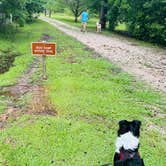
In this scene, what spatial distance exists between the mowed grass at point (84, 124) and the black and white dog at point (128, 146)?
78 cm

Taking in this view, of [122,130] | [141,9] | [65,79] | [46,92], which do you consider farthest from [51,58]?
[141,9]

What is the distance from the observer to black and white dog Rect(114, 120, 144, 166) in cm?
353

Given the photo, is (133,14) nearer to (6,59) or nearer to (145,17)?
(145,17)

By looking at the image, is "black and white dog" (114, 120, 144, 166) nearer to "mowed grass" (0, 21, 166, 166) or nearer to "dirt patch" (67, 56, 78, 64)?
"mowed grass" (0, 21, 166, 166)

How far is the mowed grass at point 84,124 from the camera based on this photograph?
4.46 metres

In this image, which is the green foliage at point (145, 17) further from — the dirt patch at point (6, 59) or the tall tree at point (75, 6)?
the tall tree at point (75, 6)

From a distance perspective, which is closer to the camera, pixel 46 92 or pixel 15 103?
pixel 15 103

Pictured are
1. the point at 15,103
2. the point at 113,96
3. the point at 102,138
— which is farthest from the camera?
the point at 113,96

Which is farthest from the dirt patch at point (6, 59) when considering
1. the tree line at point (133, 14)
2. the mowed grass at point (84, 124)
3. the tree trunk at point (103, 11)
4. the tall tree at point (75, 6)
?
the tall tree at point (75, 6)

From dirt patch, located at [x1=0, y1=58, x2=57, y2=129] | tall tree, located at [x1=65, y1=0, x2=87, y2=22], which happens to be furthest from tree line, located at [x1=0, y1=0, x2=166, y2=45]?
tall tree, located at [x1=65, y1=0, x2=87, y2=22]

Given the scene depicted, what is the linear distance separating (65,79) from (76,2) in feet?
93.3

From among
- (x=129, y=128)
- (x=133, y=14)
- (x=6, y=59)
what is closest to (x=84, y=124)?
(x=129, y=128)

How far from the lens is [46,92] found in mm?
7219

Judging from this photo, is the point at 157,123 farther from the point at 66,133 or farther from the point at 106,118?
the point at 66,133
